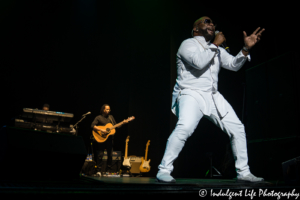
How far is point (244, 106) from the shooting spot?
21.1 feet

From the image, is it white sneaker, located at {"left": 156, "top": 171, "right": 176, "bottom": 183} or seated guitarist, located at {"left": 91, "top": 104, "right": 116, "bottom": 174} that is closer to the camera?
white sneaker, located at {"left": 156, "top": 171, "right": 176, "bottom": 183}

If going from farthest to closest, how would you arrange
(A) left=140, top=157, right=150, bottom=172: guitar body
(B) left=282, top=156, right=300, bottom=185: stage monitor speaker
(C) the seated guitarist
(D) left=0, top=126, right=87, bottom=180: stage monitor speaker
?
(A) left=140, top=157, right=150, bottom=172: guitar body → (C) the seated guitarist → (B) left=282, top=156, right=300, bottom=185: stage monitor speaker → (D) left=0, top=126, right=87, bottom=180: stage monitor speaker

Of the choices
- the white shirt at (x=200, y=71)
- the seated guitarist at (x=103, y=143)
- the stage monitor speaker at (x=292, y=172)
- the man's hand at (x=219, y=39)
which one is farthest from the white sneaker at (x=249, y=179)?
the seated guitarist at (x=103, y=143)

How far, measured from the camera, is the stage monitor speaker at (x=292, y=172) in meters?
2.19

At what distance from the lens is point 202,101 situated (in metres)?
2.57

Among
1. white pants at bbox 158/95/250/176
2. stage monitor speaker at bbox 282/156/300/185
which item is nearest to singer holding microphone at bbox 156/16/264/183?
white pants at bbox 158/95/250/176

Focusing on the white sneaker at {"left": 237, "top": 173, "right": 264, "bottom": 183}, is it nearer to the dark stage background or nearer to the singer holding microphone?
the singer holding microphone

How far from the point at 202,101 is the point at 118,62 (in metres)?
6.95

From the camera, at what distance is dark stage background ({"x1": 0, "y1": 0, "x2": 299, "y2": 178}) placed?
6434 millimetres

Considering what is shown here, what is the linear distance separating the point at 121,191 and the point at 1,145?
147 cm

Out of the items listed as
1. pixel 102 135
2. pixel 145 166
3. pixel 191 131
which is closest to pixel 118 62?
pixel 102 135

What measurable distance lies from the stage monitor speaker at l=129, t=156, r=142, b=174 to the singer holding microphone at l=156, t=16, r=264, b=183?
528cm

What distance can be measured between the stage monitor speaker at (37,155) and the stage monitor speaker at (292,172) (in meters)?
1.87

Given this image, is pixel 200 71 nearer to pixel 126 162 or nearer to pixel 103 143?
pixel 103 143
